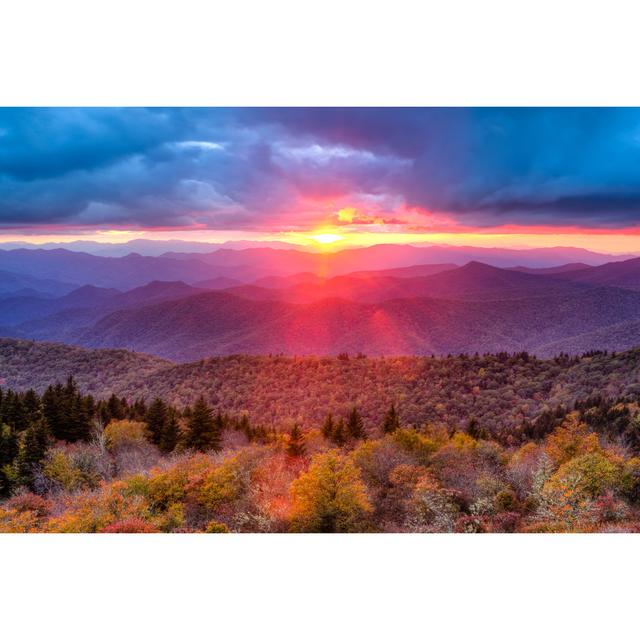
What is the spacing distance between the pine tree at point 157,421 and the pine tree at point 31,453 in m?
3.79

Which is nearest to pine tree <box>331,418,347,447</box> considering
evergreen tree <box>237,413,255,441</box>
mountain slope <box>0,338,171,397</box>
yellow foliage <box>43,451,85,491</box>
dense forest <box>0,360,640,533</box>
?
dense forest <box>0,360,640,533</box>

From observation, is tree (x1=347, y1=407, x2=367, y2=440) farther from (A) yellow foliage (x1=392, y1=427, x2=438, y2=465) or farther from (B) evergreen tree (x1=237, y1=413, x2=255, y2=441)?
(B) evergreen tree (x1=237, y1=413, x2=255, y2=441)

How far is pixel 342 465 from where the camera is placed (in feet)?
38.0

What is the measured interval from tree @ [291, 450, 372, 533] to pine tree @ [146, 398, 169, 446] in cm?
833

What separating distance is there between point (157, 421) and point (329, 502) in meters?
10.3

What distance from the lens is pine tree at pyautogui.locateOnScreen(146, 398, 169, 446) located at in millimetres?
17203

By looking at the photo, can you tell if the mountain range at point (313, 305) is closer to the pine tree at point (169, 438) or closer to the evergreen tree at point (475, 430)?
the pine tree at point (169, 438)

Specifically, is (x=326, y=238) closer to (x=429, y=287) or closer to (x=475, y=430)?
(x=475, y=430)

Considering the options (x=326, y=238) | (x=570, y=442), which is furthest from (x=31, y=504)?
(x=570, y=442)

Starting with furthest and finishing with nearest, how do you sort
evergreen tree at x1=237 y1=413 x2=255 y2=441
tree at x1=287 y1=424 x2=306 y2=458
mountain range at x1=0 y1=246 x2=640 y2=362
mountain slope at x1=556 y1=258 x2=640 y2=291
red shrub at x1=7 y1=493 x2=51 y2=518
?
mountain range at x1=0 y1=246 x2=640 y2=362, evergreen tree at x1=237 y1=413 x2=255 y2=441, mountain slope at x1=556 y1=258 x2=640 y2=291, tree at x1=287 y1=424 x2=306 y2=458, red shrub at x1=7 y1=493 x2=51 y2=518
